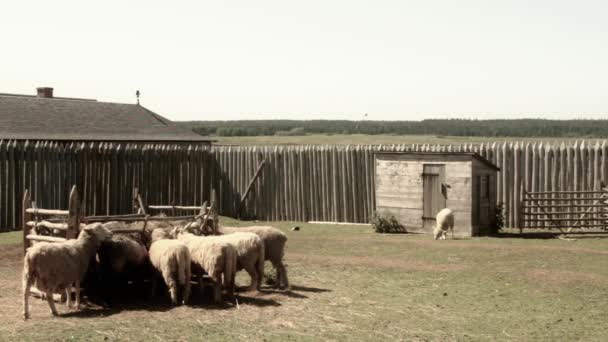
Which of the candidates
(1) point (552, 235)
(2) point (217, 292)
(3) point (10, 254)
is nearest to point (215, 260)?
(2) point (217, 292)

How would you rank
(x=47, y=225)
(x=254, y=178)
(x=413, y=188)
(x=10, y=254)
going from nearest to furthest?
(x=47, y=225) < (x=10, y=254) < (x=413, y=188) < (x=254, y=178)

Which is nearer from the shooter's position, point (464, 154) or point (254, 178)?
point (464, 154)

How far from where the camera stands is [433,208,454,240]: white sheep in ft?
66.2

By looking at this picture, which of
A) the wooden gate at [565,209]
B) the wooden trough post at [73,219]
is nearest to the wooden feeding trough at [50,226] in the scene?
the wooden trough post at [73,219]

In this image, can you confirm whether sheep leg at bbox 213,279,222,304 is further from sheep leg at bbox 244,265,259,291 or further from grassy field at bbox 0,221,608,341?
sheep leg at bbox 244,265,259,291

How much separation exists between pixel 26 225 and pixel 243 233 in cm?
390

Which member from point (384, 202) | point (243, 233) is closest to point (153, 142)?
point (384, 202)

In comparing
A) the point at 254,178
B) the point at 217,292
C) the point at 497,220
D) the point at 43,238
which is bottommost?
the point at 217,292

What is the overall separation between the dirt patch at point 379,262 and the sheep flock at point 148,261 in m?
3.13

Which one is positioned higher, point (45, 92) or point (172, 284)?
point (45, 92)

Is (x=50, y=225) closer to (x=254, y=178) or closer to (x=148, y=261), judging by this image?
(x=148, y=261)

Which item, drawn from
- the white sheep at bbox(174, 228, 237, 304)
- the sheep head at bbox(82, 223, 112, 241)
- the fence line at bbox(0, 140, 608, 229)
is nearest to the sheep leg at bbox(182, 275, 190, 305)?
the white sheep at bbox(174, 228, 237, 304)

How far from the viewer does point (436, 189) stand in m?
21.5

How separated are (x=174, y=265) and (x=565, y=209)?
576 inches
